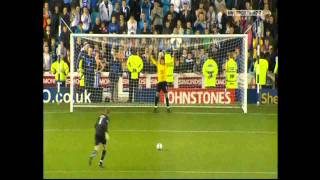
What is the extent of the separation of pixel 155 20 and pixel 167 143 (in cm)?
758

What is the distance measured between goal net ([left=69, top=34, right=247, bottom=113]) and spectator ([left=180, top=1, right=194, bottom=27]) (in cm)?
172

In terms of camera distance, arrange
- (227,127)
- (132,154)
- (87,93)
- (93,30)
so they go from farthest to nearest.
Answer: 1. (93,30)
2. (87,93)
3. (227,127)
4. (132,154)

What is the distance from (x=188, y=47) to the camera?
55.9 ft

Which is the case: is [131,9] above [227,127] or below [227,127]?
above

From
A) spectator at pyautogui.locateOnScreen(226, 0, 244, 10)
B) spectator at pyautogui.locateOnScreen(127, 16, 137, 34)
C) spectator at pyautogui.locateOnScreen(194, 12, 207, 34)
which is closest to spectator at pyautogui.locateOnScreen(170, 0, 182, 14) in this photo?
spectator at pyautogui.locateOnScreen(194, 12, 207, 34)

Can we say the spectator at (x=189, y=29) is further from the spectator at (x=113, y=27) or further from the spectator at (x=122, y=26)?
the spectator at (x=113, y=27)

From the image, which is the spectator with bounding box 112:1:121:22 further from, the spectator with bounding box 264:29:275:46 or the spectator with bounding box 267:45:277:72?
the spectator with bounding box 267:45:277:72

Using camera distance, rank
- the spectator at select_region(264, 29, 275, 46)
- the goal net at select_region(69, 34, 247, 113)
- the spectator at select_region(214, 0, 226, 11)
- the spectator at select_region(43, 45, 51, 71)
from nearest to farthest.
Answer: the goal net at select_region(69, 34, 247, 113)
the spectator at select_region(43, 45, 51, 71)
the spectator at select_region(264, 29, 275, 46)
the spectator at select_region(214, 0, 226, 11)

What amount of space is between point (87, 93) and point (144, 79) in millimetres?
1677

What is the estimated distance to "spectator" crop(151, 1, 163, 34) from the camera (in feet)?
60.6

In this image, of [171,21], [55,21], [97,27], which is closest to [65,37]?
[55,21]

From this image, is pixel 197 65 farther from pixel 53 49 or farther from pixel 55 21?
pixel 55 21

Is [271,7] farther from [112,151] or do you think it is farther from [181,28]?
[112,151]
